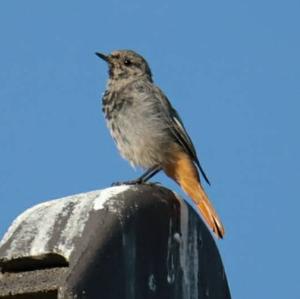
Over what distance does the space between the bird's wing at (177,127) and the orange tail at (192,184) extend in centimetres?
11

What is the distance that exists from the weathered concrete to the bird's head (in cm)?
469

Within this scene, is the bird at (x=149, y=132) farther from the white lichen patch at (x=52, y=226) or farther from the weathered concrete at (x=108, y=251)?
the white lichen patch at (x=52, y=226)

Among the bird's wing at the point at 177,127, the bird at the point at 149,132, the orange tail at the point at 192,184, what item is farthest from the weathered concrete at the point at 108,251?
the bird's wing at the point at 177,127

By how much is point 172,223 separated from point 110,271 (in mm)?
624

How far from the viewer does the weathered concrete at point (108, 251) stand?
351cm

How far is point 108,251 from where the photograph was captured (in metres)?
3.61

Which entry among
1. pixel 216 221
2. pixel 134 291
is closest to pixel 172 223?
pixel 134 291

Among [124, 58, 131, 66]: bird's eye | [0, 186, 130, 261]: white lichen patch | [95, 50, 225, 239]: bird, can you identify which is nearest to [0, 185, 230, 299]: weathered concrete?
[0, 186, 130, 261]: white lichen patch

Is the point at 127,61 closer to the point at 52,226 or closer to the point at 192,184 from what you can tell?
the point at 192,184

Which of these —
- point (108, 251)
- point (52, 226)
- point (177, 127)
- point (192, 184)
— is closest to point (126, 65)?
point (177, 127)

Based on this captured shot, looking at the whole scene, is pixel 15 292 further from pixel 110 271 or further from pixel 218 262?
pixel 218 262

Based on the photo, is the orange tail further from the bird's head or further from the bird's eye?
the bird's eye

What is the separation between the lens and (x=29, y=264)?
12.5ft

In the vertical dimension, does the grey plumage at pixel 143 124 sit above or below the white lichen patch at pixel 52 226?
below
